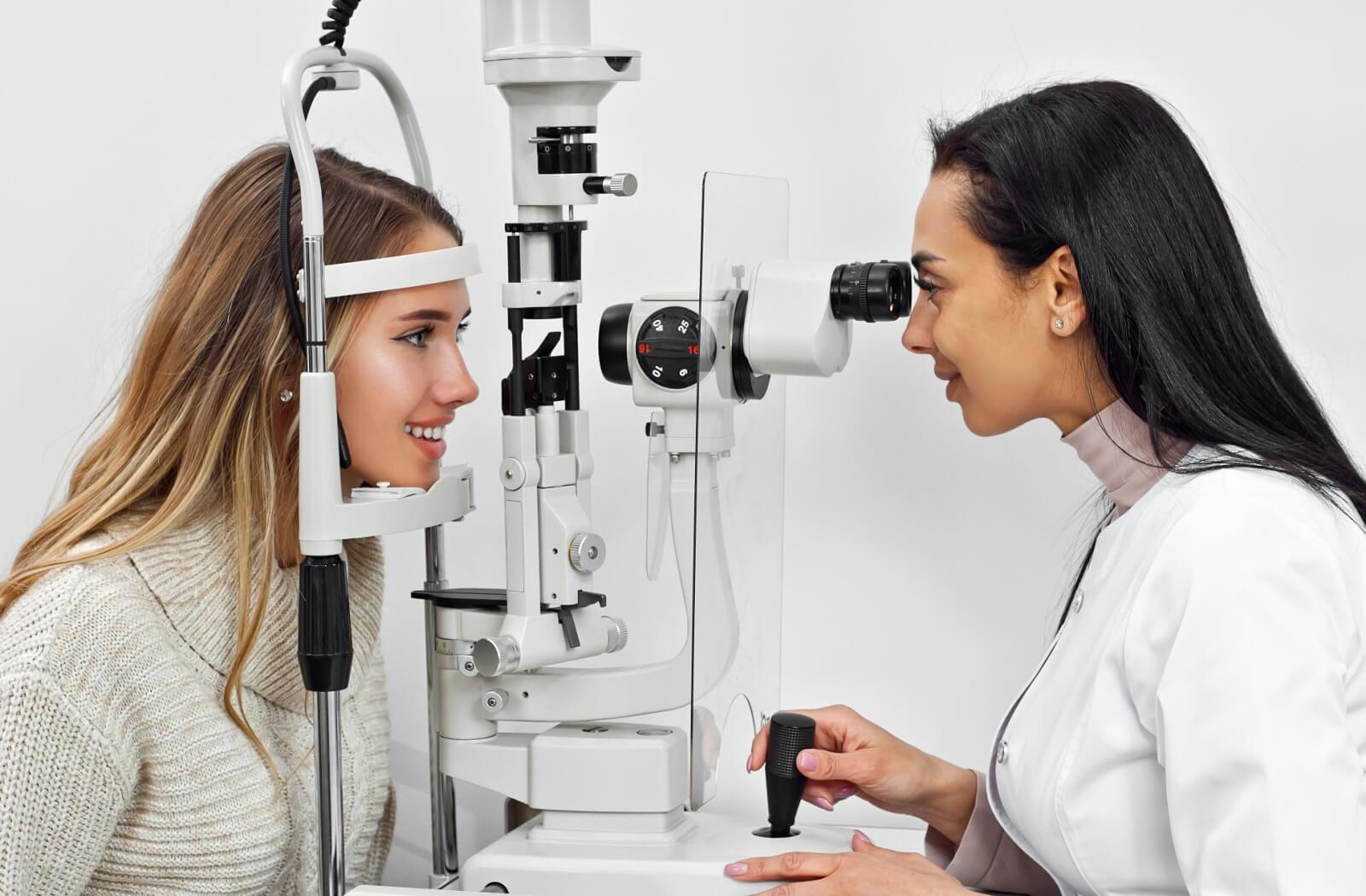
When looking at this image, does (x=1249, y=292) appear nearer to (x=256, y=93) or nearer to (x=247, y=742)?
(x=247, y=742)

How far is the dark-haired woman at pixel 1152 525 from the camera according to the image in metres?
0.92

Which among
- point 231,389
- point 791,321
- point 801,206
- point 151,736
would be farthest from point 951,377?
point 151,736

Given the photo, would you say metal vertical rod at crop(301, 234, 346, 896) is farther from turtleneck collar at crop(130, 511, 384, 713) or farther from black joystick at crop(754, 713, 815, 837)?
black joystick at crop(754, 713, 815, 837)

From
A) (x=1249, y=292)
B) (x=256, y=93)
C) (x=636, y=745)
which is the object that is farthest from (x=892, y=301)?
(x=256, y=93)

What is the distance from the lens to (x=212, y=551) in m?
1.33

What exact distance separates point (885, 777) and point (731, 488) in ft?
1.12

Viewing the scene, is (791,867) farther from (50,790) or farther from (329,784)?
Answer: (50,790)

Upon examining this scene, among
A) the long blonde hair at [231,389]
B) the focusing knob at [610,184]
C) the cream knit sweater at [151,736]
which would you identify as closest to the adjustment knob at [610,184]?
the focusing knob at [610,184]

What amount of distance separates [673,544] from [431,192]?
0.48 m

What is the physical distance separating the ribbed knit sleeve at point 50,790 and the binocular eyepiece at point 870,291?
76 centimetres

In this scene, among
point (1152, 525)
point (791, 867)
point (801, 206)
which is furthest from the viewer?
point (801, 206)

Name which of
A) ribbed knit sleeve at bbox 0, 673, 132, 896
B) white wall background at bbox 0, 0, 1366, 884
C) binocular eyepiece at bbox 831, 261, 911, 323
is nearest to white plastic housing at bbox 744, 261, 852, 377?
binocular eyepiece at bbox 831, 261, 911, 323

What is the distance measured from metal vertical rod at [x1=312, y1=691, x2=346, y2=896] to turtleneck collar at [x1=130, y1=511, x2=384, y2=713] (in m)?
0.11

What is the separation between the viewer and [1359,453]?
5.63ft
